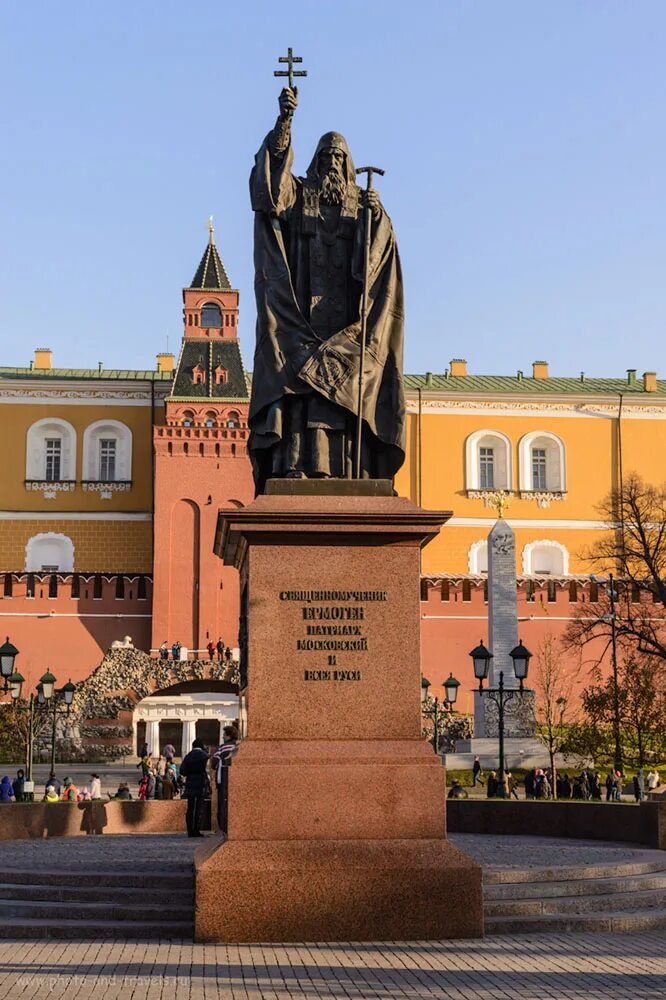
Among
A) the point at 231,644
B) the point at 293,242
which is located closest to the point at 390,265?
the point at 293,242

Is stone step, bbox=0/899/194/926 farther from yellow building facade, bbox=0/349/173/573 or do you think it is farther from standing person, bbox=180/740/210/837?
yellow building facade, bbox=0/349/173/573

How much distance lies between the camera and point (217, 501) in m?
55.8

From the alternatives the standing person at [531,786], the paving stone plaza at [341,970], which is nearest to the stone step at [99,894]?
the paving stone plaza at [341,970]

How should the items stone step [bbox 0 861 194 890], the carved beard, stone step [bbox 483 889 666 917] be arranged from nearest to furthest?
stone step [bbox 483 889 666 917], stone step [bbox 0 861 194 890], the carved beard

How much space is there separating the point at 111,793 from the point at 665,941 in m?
25.9

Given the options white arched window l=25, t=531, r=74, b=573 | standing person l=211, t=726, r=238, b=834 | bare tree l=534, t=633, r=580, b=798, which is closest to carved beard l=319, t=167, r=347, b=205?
standing person l=211, t=726, r=238, b=834

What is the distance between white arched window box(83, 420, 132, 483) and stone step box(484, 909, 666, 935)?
171ft

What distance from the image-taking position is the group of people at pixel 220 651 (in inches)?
1939

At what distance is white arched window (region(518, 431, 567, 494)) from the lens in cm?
6425

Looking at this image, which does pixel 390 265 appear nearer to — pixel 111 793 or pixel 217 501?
pixel 111 793

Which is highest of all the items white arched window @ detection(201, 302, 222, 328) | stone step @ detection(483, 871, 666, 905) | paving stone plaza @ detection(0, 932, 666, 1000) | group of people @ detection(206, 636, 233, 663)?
white arched window @ detection(201, 302, 222, 328)

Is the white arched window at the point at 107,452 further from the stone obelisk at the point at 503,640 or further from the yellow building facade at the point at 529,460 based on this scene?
the stone obelisk at the point at 503,640

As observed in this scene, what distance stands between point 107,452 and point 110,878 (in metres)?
52.8

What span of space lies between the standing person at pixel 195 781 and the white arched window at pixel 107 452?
4542 cm
